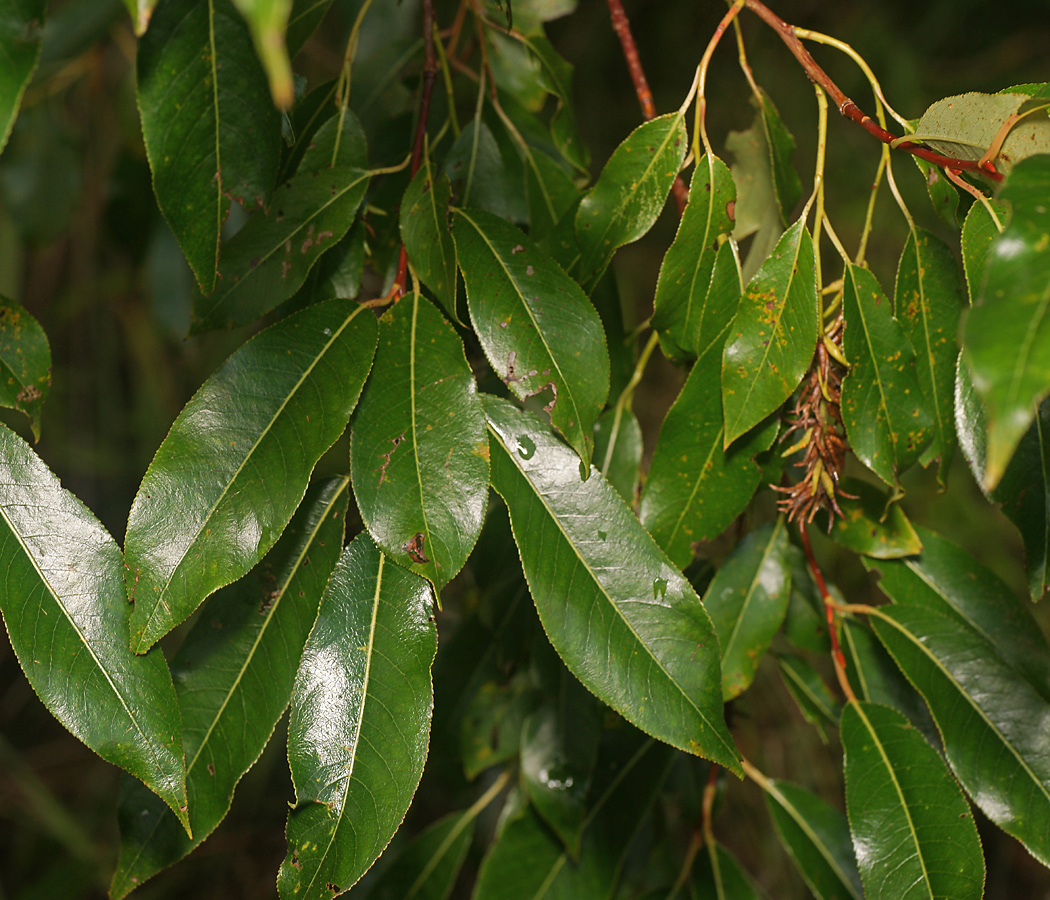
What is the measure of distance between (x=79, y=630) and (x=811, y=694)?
58cm

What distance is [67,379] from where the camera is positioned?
2076 millimetres

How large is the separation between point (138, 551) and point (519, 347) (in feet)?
0.80

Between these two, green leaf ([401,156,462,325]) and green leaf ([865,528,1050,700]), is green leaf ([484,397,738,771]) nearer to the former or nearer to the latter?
green leaf ([401,156,462,325])

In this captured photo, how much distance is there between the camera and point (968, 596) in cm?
63

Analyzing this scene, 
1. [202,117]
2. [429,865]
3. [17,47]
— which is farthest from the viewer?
[429,865]

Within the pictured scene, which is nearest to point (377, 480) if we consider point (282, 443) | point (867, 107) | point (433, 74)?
point (282, 443)

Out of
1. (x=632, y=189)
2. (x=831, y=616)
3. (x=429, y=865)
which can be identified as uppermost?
(x=632, y=189)

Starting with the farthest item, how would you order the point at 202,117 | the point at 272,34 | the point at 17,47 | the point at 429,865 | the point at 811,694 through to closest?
the point at 429,865, the point at 811,694, the point at 202,117, the point at 17,47, the point at 272,34

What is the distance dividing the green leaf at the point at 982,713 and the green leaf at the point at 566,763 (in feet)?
0.89

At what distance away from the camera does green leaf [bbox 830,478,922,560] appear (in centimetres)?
60

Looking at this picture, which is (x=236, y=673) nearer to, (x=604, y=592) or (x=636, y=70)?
(x=604, y=592)

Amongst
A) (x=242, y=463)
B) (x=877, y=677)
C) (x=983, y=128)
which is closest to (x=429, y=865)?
(x=877, y=677)

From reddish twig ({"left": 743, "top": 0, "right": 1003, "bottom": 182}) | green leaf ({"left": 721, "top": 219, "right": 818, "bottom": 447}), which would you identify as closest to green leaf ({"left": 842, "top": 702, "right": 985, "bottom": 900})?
green leaf ({"left": 721, "top": 219, "right": 818, "bottom": 447})

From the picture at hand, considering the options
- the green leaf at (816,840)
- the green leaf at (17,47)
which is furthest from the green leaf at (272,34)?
the green leaf at (816,840)
